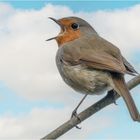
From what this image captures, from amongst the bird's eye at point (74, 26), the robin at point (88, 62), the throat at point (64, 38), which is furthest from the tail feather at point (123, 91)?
the bird's eye at point (74, 26)

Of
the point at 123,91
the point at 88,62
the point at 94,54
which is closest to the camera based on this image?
the point at 123,91

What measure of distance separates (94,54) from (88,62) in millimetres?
174

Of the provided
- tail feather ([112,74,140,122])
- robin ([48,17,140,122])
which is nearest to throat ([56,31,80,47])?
robin ([48,17,140,122])

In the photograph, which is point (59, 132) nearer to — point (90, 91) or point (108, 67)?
point (108, 67)

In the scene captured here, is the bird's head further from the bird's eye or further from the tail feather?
the tail feather

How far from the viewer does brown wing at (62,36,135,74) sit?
3.19 m

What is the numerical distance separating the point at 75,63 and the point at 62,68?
0.22 meters

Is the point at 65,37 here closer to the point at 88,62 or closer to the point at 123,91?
the point at 88,62

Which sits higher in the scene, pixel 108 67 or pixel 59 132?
pixel 59 132

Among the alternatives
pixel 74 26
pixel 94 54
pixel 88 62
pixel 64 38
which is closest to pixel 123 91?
pixel 88 62

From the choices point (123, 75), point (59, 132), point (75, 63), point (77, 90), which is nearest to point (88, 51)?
point (75, 63)

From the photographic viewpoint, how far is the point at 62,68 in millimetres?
3779

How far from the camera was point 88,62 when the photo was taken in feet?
A: 11.3

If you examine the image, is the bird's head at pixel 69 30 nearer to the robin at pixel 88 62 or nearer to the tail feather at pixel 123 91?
the robin at pixel 88 62
